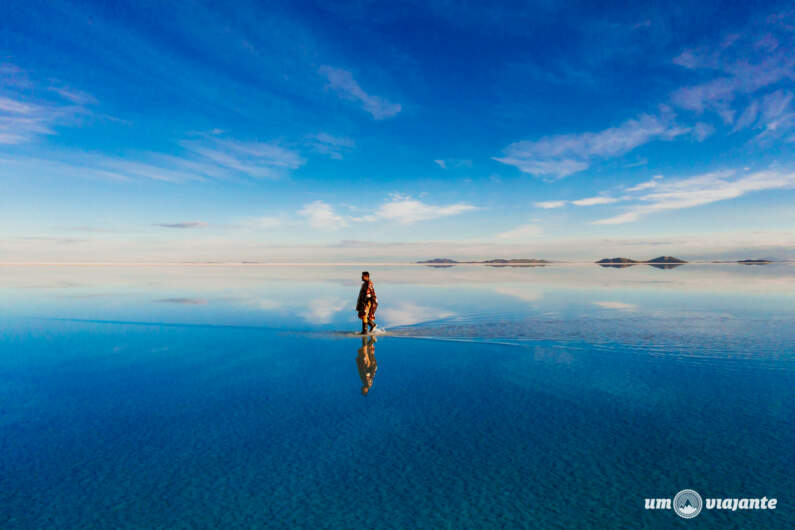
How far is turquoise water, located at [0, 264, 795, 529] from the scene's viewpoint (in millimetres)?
5391

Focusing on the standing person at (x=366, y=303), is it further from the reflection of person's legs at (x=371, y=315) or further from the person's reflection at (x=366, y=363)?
the person's reflection at (x=366, y=363)

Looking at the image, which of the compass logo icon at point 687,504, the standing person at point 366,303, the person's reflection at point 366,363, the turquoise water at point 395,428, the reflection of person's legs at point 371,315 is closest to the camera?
the compass logo icon at point 687,504

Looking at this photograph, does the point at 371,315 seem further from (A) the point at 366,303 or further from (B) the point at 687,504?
(B) the point at 687,504

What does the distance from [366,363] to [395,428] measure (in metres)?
4.88

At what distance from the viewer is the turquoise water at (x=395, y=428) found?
539cm

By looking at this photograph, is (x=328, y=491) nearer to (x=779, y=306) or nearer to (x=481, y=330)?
(x=481, y=330)

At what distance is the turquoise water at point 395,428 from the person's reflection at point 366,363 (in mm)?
180

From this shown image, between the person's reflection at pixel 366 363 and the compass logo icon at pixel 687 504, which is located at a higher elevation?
the person's reflection at pixel 366 363

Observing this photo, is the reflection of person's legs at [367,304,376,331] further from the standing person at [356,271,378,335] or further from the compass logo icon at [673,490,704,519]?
the compass logo icon at [673,490,704,519]

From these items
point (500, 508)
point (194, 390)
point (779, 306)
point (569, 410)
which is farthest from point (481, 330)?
point (779, 306)

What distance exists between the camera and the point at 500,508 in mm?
5316

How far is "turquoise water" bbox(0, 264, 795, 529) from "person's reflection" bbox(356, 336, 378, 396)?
180mm

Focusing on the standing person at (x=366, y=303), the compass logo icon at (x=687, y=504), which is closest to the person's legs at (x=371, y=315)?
the standing person at (x=366, y=303)

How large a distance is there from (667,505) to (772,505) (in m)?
1.31
